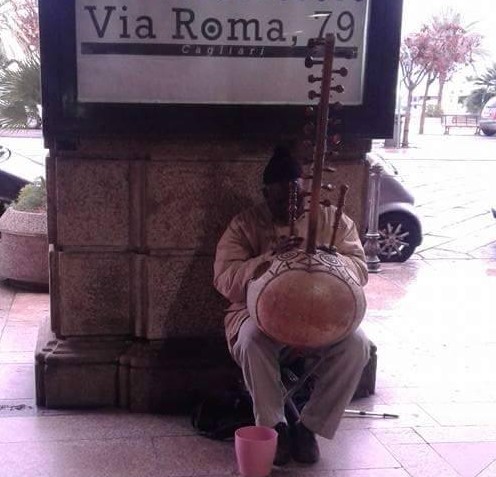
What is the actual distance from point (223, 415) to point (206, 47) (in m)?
1.72

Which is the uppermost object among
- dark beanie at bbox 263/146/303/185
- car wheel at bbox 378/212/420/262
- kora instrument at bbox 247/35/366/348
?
dark beanie at bbox 263/146/303/185

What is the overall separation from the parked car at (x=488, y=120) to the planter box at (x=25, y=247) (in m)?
27.6

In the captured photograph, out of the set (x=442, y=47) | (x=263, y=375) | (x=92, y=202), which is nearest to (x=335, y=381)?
(x=263, y=375)

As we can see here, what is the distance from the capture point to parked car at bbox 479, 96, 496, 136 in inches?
1220

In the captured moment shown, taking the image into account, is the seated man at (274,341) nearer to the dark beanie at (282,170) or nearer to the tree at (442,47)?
the dark beanie at (282,170)

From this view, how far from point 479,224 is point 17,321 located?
284 inches

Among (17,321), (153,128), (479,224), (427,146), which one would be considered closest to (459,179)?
(479,224)

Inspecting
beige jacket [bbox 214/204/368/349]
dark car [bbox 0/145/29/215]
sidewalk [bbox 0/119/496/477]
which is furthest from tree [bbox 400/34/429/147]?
beige jacket [bbox 214/204/368/349]

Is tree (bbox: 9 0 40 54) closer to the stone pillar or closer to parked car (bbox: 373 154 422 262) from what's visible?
parked car (bbox: 373 154 422 262)

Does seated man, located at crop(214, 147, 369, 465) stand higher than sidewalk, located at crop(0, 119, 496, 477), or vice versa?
seated man, located at crop(214, 147, 369, 465)

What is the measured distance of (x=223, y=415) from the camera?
3.63m

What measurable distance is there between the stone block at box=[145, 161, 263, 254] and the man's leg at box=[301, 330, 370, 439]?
0.90 metres

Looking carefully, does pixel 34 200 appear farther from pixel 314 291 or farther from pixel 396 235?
pixel 314 291

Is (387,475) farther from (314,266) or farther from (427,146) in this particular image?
(427,146)
